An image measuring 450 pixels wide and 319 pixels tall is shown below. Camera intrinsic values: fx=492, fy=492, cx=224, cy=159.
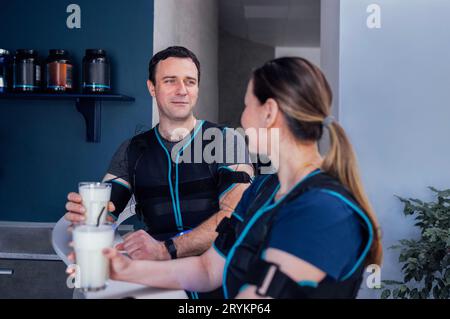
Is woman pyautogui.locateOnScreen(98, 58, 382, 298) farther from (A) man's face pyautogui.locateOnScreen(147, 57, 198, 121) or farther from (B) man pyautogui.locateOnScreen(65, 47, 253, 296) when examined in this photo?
(A) man's face pyautogui.locateOnScreen(147, 57, 198, 121)

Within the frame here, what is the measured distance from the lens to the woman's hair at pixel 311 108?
0.93 metres

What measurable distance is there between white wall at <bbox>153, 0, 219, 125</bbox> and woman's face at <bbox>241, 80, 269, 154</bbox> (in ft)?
5.32

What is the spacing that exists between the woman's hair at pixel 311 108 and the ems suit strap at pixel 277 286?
193 mm

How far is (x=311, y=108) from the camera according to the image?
942 millimetres

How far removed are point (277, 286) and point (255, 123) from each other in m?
0.35

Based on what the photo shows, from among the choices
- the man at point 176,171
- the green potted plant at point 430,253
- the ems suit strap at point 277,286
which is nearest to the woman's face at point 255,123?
the ems suit strap at point 277,286

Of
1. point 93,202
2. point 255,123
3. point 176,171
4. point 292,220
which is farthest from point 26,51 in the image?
point 292,220

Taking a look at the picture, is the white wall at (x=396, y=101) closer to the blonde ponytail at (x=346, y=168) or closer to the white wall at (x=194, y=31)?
the white wall at (x=194, y=31)

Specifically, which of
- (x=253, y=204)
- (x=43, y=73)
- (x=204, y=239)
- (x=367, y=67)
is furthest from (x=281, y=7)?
(x=253, y=204)

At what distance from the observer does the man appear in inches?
67.1

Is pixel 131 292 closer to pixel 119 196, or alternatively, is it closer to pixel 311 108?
pixel 311 108
